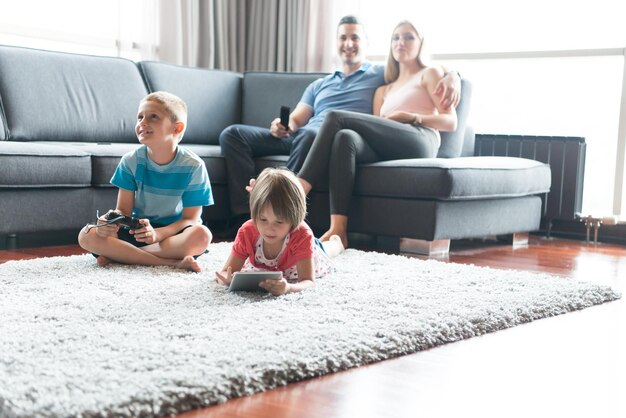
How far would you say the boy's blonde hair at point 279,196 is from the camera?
2102 mm

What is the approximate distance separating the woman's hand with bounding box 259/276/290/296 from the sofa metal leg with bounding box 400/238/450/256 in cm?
135

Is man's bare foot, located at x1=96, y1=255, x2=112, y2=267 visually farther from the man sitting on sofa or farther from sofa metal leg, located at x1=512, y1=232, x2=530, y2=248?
sofa metal leg, located at x1=512, y1=232, x2=530, y2=248

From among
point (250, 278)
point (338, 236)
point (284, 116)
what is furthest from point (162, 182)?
point (284, 116)

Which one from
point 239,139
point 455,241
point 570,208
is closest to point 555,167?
point 570,208

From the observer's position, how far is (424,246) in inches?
131

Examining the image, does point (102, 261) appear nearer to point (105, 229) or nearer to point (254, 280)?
point (105, 229)

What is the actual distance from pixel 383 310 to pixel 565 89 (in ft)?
9.05

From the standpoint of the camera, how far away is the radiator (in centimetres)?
408

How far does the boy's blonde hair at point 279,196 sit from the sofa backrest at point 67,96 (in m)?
1.82

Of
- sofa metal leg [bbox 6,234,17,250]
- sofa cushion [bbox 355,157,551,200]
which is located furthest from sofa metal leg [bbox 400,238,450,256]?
sofa metal leg [bbox 6,234,17,250]

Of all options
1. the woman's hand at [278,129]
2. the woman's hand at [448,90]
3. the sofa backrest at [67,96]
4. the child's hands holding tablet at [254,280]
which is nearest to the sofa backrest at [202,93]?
the sofa backrest at [67,96]

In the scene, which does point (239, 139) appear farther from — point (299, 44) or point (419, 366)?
point (419, 366)

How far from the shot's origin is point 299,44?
200 inches

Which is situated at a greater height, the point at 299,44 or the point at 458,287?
the point at 299,44
